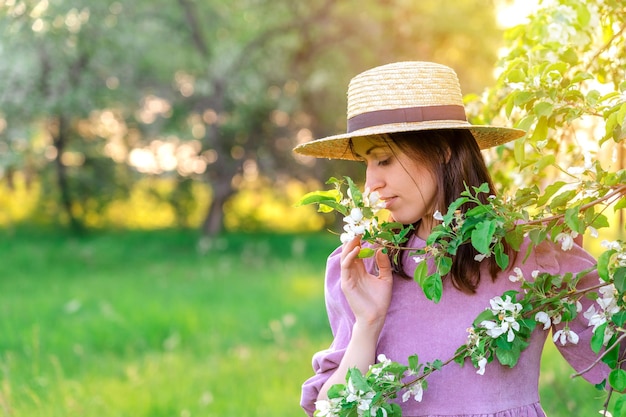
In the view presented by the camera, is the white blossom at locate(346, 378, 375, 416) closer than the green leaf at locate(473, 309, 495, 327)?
Yes

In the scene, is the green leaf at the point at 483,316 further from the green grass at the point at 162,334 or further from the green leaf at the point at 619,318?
the green grass at the point at 162,334

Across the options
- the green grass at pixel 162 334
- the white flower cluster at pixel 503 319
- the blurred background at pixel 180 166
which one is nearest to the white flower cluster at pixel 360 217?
the white flower cluster at pixel 503 319

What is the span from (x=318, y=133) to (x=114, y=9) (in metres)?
4.11

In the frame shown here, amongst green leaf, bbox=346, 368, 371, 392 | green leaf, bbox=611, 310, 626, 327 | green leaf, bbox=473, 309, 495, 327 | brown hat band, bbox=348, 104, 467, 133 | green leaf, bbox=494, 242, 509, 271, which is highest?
brown hat band, bbox=348, 104, 467, 133

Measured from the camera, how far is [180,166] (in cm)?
1409

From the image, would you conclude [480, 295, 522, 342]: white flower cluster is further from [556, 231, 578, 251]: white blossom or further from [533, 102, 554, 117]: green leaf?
[533, 102, 554, 117]: green leaf

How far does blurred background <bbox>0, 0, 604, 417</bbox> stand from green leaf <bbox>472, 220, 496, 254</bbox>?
390 cm

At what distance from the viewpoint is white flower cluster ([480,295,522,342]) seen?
7.07 ft

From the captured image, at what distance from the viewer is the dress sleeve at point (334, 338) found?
2527 mm

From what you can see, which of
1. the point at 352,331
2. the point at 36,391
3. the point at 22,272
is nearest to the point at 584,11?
the point at 352,331

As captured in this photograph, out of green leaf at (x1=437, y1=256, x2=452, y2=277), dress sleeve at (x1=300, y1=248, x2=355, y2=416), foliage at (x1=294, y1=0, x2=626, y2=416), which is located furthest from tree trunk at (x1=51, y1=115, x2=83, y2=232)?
green leaf at (x1=437, y1=256, x2=452, y2=277)

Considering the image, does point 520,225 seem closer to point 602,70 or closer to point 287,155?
point 602,70

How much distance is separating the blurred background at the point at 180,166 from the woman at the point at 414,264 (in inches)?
132

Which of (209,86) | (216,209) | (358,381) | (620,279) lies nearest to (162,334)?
(358,381)
